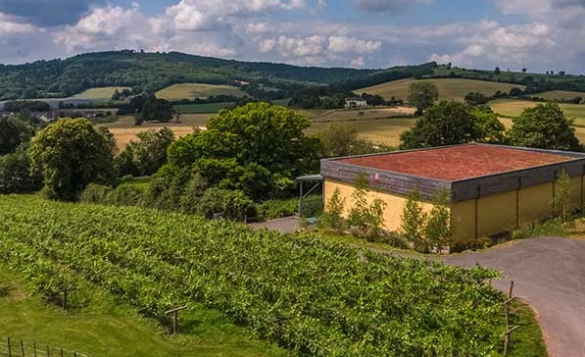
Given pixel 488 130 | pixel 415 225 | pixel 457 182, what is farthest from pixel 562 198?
pixel 488 130

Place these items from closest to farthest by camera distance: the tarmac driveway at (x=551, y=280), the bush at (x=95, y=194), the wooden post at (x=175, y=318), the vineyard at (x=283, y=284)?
the vineyard at (x=283, y=284)
the tarmac driveway at (x=551, y=280)
the wooden post at (x=175, y=318)
the bush at (x=95, y=194)

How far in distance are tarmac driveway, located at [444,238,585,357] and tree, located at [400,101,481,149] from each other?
23.3m

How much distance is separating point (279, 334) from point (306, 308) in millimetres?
1551

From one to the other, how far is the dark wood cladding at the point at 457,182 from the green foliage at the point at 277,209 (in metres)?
6.73

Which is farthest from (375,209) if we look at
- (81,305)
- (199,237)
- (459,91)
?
(459,91)

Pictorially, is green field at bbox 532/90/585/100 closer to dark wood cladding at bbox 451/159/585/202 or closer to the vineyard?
dark wood cladding at bbox 451/159/585/202

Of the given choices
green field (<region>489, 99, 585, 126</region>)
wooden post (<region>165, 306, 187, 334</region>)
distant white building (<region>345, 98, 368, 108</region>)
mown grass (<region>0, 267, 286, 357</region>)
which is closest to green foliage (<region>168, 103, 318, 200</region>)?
mown grass (<region>0, 267, 286, 357</region>)

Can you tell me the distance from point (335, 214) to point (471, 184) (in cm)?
756

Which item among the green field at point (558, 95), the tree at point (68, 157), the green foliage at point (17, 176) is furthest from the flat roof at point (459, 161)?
the green field at point (558, 95)

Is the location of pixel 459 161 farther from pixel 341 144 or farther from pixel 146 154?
pixel 146 154

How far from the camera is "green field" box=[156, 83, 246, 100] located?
15275cm

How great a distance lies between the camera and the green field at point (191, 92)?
501 ft

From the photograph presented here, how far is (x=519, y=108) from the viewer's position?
254 ft

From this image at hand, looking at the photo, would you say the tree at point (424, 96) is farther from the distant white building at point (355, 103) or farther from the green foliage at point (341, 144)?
the green foliage at point (341, 144)
